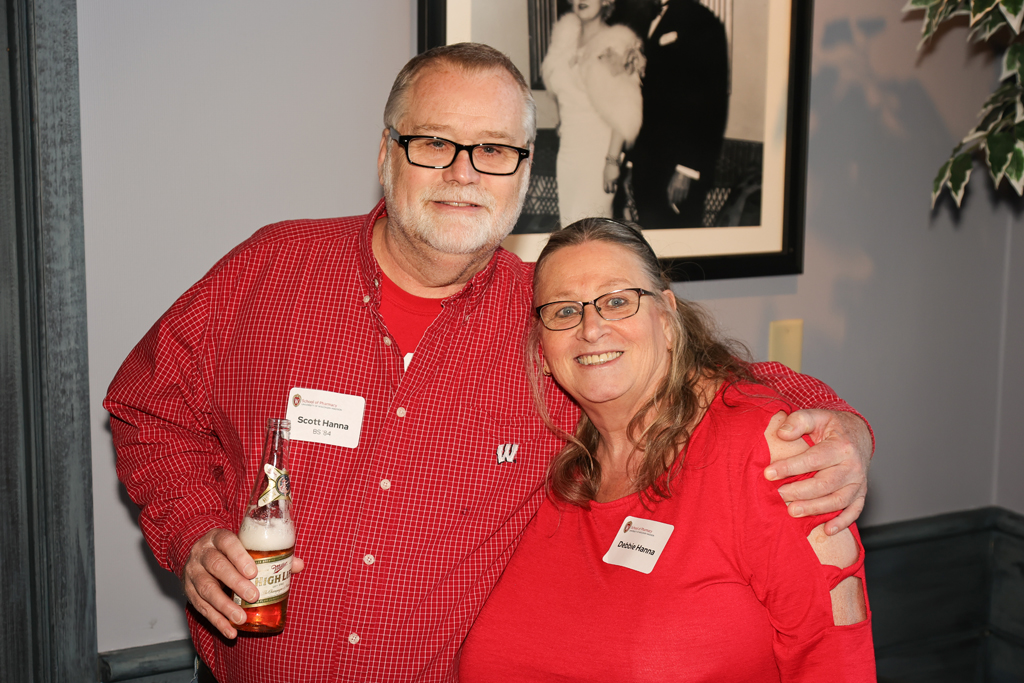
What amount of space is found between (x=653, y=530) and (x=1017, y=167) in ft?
6.04

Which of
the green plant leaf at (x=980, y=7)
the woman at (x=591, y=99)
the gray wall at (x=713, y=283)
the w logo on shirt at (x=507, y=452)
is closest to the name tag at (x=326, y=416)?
the w logo on shirt at (x=507, y=452)

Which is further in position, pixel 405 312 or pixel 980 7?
pixel 980 7

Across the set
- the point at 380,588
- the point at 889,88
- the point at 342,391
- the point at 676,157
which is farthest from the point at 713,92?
the point at 380,588

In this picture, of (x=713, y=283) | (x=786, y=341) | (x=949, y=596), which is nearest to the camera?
(x=713, y=283)

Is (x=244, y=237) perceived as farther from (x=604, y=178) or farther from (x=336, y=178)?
(x=604, y=178)

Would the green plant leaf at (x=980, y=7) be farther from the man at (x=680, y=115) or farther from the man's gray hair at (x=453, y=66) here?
the man's gray hair at (x=453, y=66)

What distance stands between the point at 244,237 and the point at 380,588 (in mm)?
1108

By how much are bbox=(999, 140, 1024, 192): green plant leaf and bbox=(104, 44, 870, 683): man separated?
1268 mm

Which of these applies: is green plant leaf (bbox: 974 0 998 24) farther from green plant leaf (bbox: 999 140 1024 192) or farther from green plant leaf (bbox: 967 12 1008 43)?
green plant leaf (bbox: 999 140 1024 192)

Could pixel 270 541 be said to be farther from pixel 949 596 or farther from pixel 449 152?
pixel 949 596

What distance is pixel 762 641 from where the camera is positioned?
1527 mm

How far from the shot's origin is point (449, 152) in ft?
5.82

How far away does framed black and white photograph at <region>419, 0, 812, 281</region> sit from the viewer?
8.09 ft

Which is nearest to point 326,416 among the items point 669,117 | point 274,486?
point 274,486
